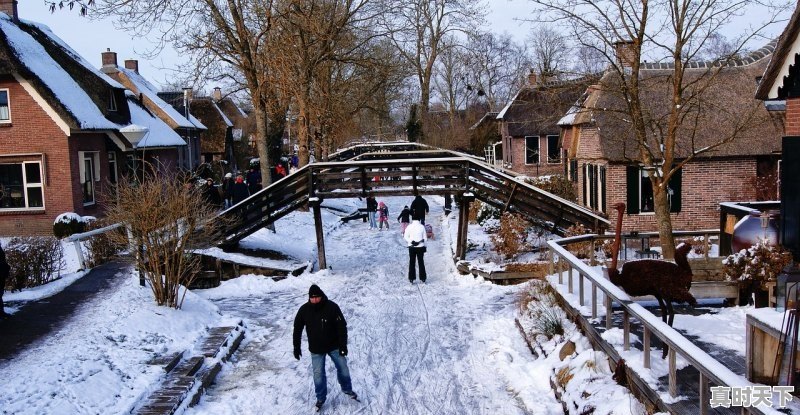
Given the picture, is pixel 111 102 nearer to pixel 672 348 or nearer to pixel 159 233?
pixel 159 233

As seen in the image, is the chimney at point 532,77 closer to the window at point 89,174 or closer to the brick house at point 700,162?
the brick house at point 700,162

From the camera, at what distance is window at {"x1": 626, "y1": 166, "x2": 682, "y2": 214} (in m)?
22.0

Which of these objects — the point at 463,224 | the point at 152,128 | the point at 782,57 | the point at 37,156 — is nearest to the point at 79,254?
the point at 463,224

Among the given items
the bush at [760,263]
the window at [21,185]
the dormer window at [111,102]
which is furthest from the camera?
the dormer window at [111,102]

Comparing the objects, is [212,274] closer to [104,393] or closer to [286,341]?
[286,341]

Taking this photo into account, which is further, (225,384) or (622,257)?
(622,257)

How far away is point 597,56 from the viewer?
16438 mm

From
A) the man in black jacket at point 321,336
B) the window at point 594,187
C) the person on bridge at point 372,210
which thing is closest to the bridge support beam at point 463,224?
the window at point 594,187

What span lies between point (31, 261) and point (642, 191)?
1638cm

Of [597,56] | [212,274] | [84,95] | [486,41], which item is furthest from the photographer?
[486,41]

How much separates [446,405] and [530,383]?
4.09 ft

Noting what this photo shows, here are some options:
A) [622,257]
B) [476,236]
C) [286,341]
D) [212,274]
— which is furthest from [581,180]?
[286,341]

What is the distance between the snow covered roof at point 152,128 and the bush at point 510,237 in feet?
64.2

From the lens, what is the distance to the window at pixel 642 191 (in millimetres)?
21969
